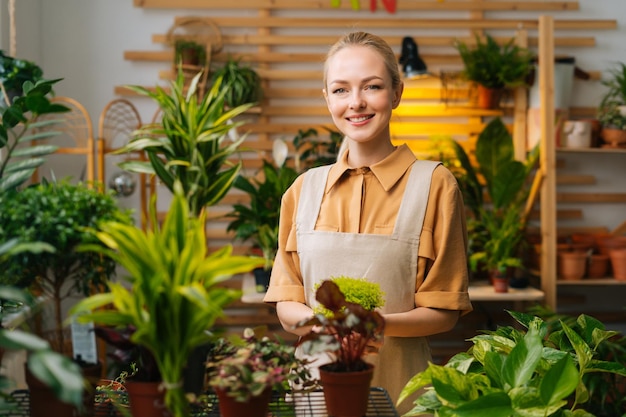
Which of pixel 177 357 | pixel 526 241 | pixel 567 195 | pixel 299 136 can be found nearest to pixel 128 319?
pixel 177 357

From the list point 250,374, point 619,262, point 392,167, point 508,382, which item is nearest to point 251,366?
point 250,374

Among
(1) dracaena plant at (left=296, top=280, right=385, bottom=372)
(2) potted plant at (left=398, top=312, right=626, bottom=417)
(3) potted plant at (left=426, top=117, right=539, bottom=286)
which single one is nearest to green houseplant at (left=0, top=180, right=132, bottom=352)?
(1) dracaena plant at (left=296, top=280, right=385, bottom=372)

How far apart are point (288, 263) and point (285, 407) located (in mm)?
732

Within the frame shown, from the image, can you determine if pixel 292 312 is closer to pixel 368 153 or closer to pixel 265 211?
pixel 368 153

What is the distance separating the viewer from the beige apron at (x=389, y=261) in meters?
1.94

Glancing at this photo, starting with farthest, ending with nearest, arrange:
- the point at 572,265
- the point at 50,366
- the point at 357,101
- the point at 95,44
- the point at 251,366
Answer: the point at 95,44, the point at 572,265, the point at 357,101, the point at 251,366, the point at 50,366

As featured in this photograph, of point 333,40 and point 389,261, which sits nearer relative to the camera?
point 389,261

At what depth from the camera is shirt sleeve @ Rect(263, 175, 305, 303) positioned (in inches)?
78.6

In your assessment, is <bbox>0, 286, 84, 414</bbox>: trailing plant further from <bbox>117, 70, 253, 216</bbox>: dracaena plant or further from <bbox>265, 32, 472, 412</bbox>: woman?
<bbox>265, 32, 472, 412</bbox>: woman

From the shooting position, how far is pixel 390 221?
198cm

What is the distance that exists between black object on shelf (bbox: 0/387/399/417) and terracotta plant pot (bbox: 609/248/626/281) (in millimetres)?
3656

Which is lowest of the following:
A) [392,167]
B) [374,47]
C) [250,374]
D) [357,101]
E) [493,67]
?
[250,374]

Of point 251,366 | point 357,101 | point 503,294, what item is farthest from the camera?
point 503,294

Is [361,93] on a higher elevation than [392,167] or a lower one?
higher
